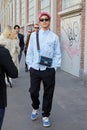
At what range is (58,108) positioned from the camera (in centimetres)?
732

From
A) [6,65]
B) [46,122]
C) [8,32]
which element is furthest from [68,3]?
[6,65]

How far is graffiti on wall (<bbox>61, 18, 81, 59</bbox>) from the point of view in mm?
11664

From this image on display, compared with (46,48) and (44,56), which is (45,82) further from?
(46,48)

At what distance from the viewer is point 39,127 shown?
5.94 m

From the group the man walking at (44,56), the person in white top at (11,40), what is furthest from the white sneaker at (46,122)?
the person in white top at (11,40)

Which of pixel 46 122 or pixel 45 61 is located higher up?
pixel 45 61

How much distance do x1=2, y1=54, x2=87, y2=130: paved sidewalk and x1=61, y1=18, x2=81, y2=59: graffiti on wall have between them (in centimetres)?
150

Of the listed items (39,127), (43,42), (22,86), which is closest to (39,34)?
(43,42)

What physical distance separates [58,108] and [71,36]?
214 inches

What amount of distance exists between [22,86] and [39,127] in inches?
165

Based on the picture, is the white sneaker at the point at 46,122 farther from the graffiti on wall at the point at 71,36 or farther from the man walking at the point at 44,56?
the graffiti on wall at the point at 71,36

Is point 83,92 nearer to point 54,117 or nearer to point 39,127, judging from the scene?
point 54,117

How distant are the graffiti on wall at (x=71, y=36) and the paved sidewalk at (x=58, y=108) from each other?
1501mm

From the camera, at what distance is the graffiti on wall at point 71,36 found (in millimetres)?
11664
